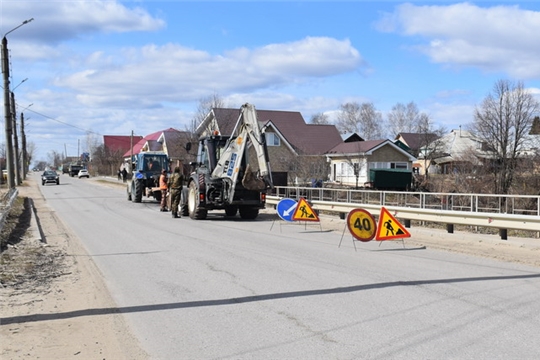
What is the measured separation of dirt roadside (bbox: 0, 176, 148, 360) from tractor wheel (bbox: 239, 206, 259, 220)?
9.61m

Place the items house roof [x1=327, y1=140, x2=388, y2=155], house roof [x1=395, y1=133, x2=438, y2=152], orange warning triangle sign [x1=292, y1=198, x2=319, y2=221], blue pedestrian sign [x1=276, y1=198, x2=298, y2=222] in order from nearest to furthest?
orange warning triangle sign [x1=292, y1=198, x2=319, y2=221] < blue pedestrian sign [x1=276, y1=198, x2=298, y2=222] < house roof [x1=327, y1=140, x2=388, y2=155] < house roof [x1=395, y1=133, x2=438, y2=152]

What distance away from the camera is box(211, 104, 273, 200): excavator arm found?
1993 centimetres

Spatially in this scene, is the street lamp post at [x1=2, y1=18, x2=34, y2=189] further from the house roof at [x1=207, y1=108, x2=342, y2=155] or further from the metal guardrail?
the house roof at [x1=207, y1=108, x2=342, y2=155]

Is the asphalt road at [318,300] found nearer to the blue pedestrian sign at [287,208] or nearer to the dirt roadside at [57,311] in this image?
the dirt roadside at [57,311]

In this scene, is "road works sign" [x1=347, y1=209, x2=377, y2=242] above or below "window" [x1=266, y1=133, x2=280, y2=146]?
below

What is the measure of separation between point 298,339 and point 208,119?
45.3 meters

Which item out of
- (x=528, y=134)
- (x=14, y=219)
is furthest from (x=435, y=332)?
(x=528, y=134)

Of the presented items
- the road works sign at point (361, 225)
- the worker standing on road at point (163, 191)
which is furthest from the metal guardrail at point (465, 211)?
the worker standing on road at point (163, 191)

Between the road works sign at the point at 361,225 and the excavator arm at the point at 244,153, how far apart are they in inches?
264

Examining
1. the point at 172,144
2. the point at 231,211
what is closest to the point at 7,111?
the point at 231,211

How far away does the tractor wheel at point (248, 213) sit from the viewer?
21656 mm

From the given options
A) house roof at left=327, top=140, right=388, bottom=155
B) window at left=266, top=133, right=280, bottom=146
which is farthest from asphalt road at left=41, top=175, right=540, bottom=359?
window at left=266, top=133, right=280, bottom=146

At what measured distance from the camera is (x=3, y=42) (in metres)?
33.6

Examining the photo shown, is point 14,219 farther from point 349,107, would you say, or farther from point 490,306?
point 349,107
